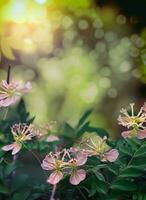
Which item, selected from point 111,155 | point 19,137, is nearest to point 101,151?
point 111,155

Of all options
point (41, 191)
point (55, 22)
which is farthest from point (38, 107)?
point (41, 191)

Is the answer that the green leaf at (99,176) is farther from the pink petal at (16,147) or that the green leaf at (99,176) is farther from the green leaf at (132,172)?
the pink petal at (16,147)

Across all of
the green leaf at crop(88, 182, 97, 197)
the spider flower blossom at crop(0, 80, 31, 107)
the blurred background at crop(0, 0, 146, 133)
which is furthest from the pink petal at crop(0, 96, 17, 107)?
the blurred background at crop(0, 0, 146, 133)

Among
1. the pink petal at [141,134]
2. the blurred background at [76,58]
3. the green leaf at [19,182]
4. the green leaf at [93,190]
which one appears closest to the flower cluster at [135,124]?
the pink petal at [141,134]

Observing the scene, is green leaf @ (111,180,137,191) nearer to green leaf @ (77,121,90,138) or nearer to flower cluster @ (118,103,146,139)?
flower cluster @ (118,103,146,139)

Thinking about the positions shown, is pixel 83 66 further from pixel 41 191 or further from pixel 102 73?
pixel 41 191
